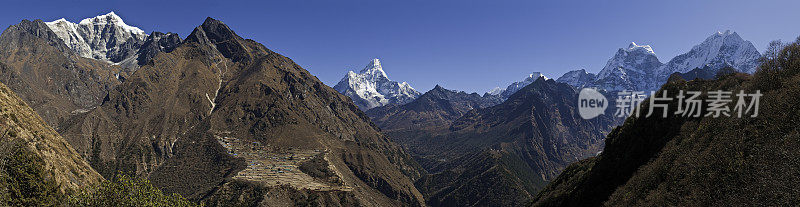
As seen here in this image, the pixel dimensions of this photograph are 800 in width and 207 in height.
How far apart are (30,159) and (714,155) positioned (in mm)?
103386

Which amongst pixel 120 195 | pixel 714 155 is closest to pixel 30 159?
pixel 120 195

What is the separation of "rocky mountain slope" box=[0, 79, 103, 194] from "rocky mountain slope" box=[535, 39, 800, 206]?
77.2 meters

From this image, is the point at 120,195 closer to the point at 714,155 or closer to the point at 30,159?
the point at 30,159

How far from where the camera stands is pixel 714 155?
5050 centimetres

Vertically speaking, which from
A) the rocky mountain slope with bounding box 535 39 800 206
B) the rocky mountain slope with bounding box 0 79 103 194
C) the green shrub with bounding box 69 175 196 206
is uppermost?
the rocky mountain slope with bounding box 0 79 103 194

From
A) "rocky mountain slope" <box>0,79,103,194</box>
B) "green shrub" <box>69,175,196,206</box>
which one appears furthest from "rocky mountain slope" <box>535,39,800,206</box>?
"rocky mountain slope" <box>0,79,103,194</box>

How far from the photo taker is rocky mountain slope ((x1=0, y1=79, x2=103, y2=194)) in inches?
1884

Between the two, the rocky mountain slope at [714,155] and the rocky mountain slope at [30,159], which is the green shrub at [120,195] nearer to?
the rocky mountain slope at [30,159]

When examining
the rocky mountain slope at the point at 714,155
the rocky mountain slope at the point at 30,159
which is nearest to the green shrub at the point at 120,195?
the rocky mountain slope at the point at 30,159

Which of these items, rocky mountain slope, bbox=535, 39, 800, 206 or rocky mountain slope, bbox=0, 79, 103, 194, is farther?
rocky mountain slope, bbox=0, 79, 103, 194

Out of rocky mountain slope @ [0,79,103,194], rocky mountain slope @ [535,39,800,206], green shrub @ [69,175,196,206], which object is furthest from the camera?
rocky mountain slope @ [0,79,103,194]

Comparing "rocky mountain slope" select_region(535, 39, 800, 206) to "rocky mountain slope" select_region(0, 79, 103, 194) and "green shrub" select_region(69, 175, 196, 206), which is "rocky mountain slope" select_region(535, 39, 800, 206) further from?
"rocky mountain slope" select_region(0, 79, 103, 194)

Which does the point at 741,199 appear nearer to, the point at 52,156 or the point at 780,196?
the point at 780,196

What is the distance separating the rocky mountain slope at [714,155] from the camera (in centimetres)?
4031
